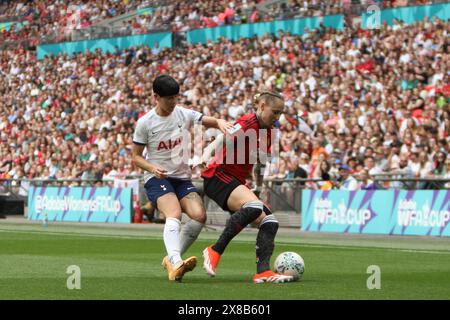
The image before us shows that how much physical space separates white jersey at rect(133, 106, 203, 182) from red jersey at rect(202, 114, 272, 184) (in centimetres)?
→ 36

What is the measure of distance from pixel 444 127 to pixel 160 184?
14.9 m

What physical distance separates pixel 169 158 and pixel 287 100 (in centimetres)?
1927

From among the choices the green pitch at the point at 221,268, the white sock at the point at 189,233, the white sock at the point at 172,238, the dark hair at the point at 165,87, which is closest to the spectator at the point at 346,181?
the green pitch at the point at 221,268

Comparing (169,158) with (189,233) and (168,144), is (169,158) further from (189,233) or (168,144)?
(189,233)

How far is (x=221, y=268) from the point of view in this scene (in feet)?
46.1

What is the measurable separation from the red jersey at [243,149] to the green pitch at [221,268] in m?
1.28

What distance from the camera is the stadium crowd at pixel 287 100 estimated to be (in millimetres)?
26344

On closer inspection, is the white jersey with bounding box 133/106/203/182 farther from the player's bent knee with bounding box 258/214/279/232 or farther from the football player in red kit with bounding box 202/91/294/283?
the player's bent knee with bounding box 258/214/279/232

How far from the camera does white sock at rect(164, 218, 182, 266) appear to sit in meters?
11.7

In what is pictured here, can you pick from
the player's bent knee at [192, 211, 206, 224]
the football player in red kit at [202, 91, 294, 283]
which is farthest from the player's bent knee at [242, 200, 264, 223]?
the player's bent knee at [192, 211, 206, 224]

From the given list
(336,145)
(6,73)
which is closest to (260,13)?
(336,145)


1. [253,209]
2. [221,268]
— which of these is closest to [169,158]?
[253,209]

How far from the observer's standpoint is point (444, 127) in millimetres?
25578

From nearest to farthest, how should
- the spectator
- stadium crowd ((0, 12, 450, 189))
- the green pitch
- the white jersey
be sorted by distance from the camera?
the green pitch < the white jersey < the spectator < stadium crowd ((0, 12, 450, 189))
